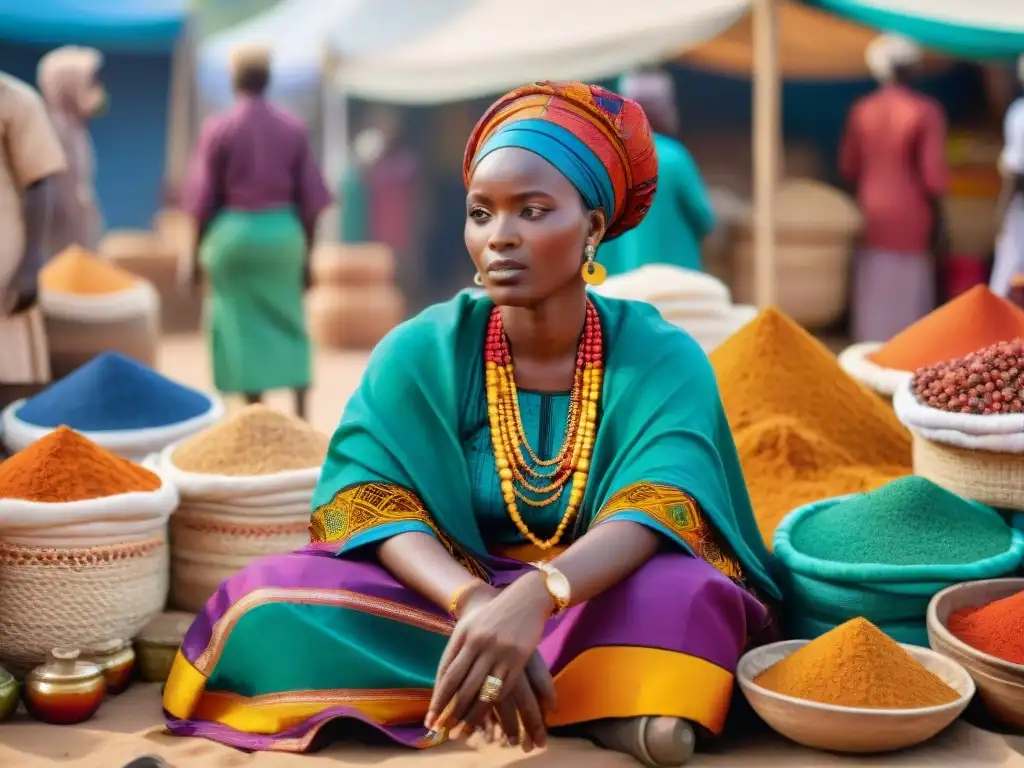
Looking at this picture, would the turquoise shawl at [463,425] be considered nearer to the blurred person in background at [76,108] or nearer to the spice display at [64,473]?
the spice display at [64,473]

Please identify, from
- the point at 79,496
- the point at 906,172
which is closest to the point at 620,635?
the point at 79,496

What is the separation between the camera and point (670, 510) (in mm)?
2969

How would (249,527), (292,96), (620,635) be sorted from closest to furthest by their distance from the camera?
(620,635)
(249,527)
(292,96)

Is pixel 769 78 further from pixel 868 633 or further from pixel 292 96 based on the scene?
pixel 292 96

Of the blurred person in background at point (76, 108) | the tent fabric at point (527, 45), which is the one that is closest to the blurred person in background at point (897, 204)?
the tent fabric at point (527, 45)

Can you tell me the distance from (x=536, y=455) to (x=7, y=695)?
3.97 feet

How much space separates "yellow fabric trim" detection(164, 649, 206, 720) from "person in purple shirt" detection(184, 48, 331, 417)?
13.7ft

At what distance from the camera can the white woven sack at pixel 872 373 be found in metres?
4.22

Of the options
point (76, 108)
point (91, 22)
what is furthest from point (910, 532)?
point (91, 22)

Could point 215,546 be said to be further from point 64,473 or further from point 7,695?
point 7,695

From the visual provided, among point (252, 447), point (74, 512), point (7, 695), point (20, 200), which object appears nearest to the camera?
point (7, 695)

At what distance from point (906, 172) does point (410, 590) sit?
22.4 ft

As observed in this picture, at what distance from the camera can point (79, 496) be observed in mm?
3342

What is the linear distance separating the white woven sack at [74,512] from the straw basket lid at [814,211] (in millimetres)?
6368
